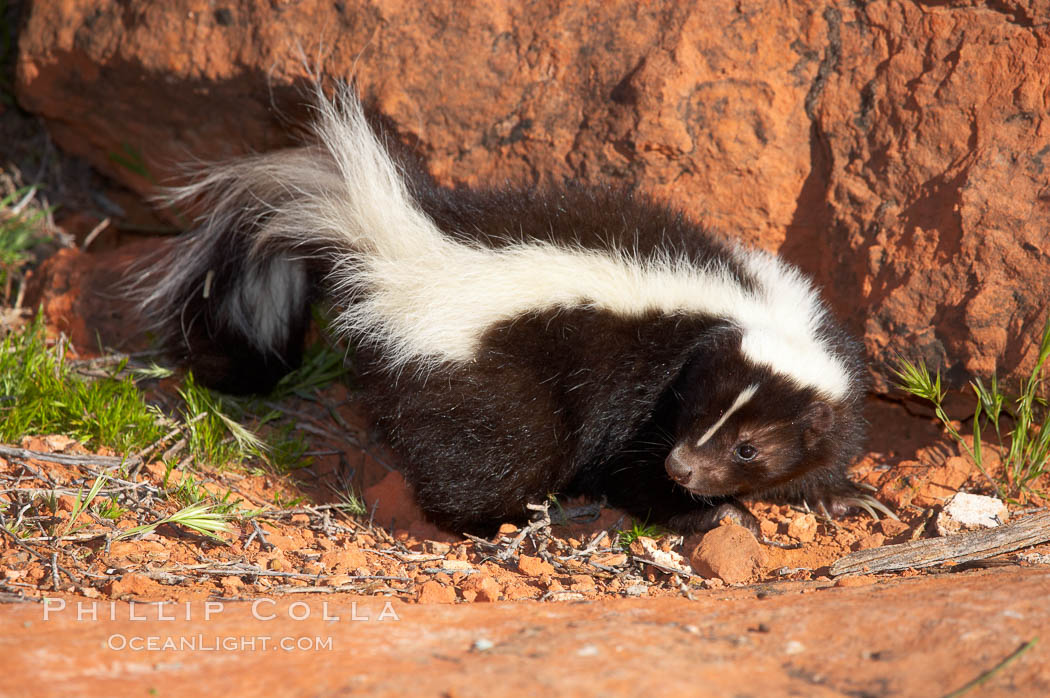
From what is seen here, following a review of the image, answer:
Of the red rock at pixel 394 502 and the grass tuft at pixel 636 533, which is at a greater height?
the grass tuft at pixel 636 533

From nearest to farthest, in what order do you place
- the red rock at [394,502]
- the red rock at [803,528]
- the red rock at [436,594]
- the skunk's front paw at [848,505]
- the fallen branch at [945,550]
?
the red rock at [436,594] → the fallen branch at [945,550] → the red rock at [803,528] → the skunk's front paw at [848,505] → the red rock at [394,502]

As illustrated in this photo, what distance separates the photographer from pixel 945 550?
10.2ft

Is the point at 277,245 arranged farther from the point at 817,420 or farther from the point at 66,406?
the point at 817,420

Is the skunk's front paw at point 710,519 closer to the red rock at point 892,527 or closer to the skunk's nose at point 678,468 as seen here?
the skunk's nose at point 678,468

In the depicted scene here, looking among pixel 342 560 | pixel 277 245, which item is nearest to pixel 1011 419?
pixel 342 560

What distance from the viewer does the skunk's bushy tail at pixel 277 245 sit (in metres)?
3.67

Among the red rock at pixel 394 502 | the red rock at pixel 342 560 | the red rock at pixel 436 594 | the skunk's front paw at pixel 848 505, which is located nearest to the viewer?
the red rock at pixel 436 594

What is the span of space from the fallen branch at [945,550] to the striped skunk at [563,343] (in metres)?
0.52

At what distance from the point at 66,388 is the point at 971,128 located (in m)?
3.72

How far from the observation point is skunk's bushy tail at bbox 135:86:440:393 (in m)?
3.67

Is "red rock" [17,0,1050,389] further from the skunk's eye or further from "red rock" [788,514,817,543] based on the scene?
the skunk's eye

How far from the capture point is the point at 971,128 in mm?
3816

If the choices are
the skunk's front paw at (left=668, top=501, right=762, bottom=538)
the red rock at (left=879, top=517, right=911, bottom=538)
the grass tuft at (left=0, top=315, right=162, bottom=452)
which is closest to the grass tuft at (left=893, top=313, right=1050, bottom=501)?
the red rock at (left=879, top=517, right=911, bottom=538)

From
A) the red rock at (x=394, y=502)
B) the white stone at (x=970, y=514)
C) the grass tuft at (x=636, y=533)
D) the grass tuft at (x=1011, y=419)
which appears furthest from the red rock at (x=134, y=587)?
the grass tuft at (x=1011, y=419)
